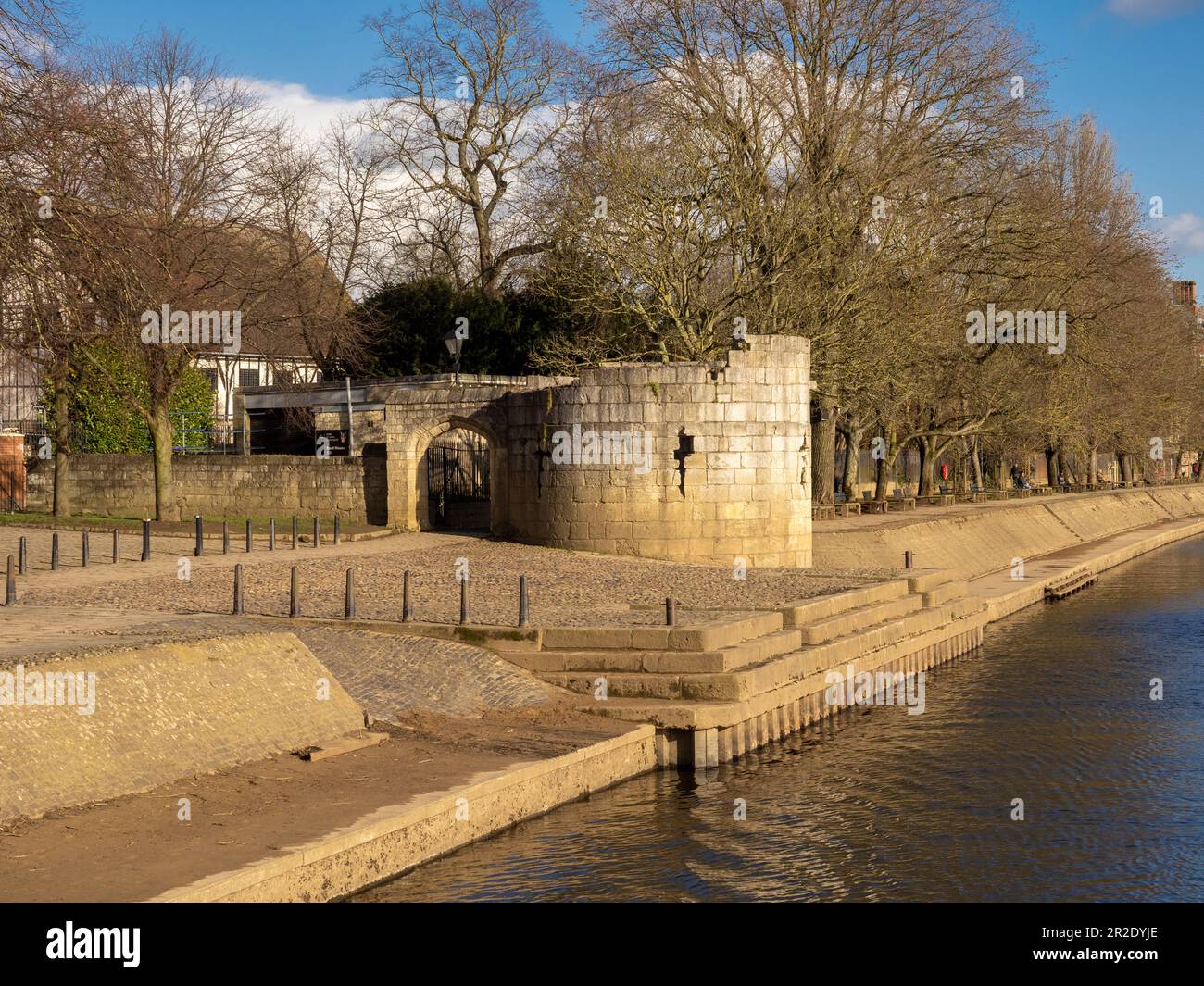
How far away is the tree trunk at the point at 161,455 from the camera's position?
123 ft

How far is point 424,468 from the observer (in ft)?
128

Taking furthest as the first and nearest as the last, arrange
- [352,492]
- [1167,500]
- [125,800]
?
[1167,500] < [352,492] < [125,800]

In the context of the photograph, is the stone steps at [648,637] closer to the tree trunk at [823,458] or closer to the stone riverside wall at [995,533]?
the stone riverside wall at [995,533]

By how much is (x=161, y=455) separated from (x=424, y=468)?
6589 millimetres

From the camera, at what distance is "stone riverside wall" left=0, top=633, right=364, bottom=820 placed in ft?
40.7

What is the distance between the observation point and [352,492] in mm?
39562

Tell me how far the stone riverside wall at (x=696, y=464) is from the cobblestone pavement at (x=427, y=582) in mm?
915

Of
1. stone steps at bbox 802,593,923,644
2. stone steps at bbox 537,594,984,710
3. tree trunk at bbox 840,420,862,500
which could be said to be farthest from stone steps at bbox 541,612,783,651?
tree trunk at bbox 840,420,862,500

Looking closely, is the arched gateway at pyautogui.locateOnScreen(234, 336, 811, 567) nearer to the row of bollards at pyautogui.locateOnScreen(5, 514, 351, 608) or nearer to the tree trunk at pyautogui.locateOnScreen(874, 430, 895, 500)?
the row of bollards at pyautogui.locateOnScreen(5, 514, 351, 608)

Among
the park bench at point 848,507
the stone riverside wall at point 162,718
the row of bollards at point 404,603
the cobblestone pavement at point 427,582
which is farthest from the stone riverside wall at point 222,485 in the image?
the stone riverside wall at point 162,718

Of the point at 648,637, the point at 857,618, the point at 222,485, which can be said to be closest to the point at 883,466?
the point at 222,485
